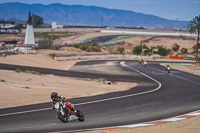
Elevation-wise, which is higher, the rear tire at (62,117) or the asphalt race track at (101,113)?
the rear tire at (62,117)

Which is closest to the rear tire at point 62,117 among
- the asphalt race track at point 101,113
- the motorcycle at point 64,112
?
the motorcycle at point 64,112

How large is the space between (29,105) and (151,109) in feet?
21.6

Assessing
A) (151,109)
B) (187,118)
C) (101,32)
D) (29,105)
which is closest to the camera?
(187,118)

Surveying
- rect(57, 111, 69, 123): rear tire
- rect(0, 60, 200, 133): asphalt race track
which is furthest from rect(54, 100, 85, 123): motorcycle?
rect(0, 60, 200, 133): asphalt race track

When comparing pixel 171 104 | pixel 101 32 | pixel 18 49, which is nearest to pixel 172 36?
pixel 101 32

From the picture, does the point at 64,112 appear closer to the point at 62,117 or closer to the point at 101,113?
the point at 62,117

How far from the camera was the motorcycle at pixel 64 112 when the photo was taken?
13.0 meters

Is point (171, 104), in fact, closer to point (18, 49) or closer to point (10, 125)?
point (10, 125)

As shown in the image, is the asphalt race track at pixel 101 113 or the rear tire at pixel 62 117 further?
the rear tire at pixel 62 117

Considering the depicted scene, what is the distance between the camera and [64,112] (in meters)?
13.2

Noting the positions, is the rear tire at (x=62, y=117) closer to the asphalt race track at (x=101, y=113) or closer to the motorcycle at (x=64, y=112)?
the motorcycle at (x=64, y=112)

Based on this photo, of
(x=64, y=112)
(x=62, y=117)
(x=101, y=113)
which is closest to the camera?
(x=62, y=117)

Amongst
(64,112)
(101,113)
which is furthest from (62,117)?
(101,113)

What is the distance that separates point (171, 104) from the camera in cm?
1802
